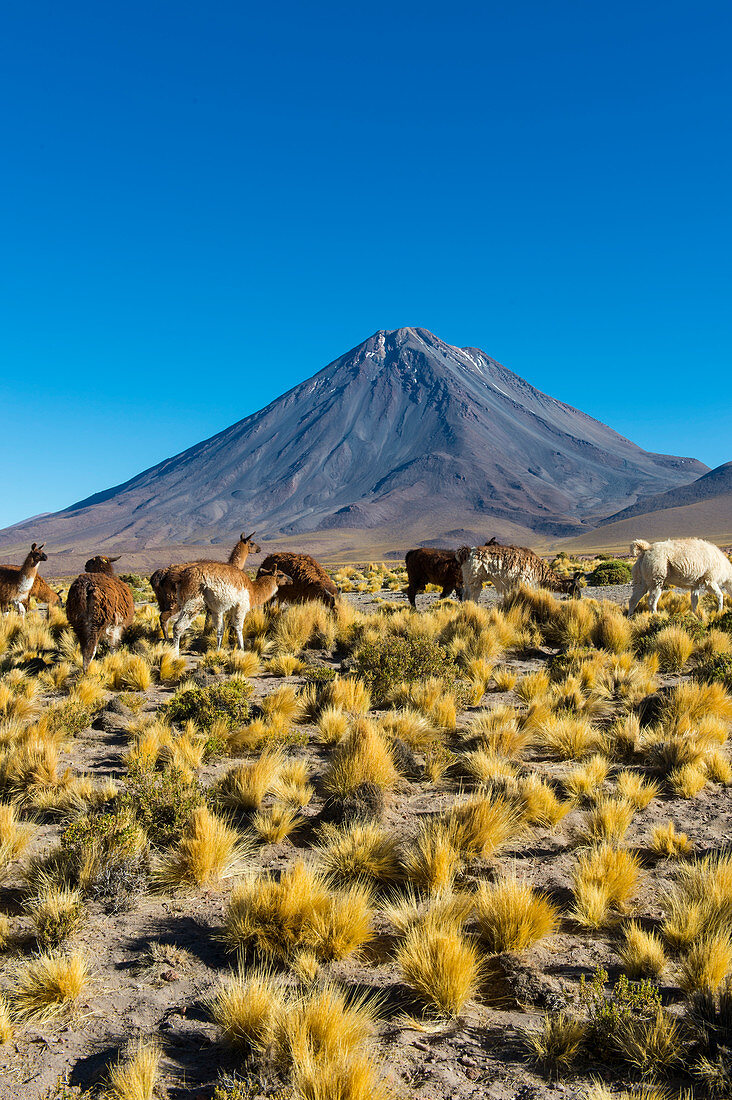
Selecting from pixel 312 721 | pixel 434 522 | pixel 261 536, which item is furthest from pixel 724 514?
pixel 312 721

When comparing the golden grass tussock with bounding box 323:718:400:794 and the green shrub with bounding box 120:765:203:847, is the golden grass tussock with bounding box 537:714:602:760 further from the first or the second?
the green shrub with bounding box 120:765:203:847

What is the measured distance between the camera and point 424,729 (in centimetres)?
688

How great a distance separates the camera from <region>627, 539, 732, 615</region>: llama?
1257 centimetres

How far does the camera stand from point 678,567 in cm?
1261

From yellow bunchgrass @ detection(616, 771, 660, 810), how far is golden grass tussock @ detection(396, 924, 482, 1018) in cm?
239

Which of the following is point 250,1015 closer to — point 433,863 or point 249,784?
point 433,863

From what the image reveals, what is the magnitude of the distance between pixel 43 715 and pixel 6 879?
11.0 feet

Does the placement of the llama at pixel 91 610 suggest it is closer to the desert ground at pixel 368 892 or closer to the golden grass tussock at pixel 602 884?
the desert ground at pixel 368 892

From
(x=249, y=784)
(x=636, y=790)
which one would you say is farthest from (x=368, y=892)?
(x=636, y=790)

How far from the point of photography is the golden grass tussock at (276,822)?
4.84 m

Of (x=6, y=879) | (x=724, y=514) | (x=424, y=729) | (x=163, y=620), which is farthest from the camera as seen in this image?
(x=724, y=514)

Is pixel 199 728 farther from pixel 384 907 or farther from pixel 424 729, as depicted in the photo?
pixel 384 907

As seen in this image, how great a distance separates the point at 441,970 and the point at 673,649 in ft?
25.9

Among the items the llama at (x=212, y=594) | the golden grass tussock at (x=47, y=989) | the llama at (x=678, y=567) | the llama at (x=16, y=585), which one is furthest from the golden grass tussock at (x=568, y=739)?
the llama at (x=16, y=585)
